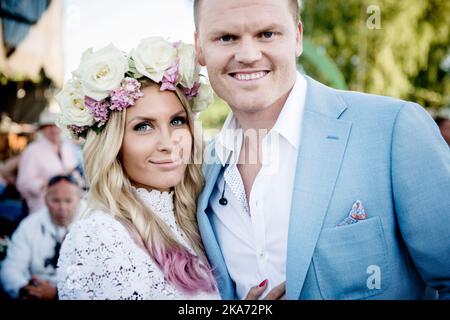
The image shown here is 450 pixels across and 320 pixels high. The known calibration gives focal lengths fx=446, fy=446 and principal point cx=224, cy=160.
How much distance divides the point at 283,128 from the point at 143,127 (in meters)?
0.61

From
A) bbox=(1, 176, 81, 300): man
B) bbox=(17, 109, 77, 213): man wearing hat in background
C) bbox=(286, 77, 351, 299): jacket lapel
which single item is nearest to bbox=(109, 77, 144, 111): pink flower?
bbox=(286, 77, 351, 299): jacket lapel

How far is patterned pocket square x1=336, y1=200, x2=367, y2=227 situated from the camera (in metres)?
1.58

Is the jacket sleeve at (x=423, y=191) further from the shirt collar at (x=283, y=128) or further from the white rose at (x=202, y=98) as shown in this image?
the white rose at (x=202, y=98)

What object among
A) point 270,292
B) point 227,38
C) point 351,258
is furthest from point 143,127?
point 351,258

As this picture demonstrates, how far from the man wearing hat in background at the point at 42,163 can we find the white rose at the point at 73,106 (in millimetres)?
2658

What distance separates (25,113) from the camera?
5.38 metres

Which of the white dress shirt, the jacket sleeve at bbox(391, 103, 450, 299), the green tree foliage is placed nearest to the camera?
the jacket sleeve at bbox(391, 103, 450, 299)

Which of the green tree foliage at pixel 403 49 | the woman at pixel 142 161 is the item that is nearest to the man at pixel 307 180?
the woman at pixel 142 161

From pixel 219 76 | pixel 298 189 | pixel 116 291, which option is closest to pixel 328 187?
pixel 298 189

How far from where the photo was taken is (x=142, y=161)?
6.27ft

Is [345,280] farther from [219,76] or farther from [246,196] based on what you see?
[219,76]

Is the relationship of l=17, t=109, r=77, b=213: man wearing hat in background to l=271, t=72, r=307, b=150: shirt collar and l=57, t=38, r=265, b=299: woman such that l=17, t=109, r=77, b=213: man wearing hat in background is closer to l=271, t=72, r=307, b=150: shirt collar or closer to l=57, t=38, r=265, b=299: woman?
l=57, t=38, r=265, b=299: woman

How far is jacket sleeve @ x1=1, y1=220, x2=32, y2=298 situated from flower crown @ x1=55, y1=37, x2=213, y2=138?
2.28 meters

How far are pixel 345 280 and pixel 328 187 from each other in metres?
0.33
